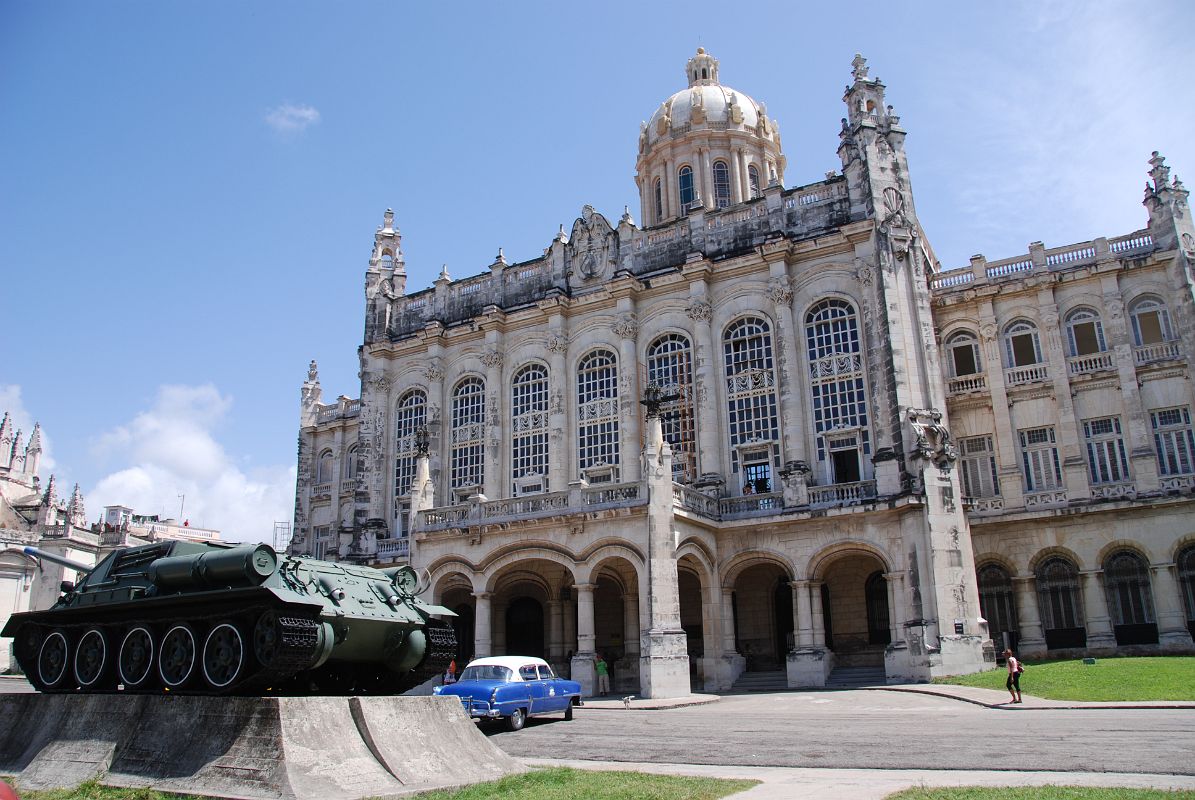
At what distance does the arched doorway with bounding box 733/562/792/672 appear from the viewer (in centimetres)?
3156

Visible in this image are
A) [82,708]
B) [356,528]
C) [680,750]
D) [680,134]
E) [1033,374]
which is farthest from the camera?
[680,134]

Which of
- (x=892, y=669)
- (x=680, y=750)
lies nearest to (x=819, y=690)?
(x=892, y=669)

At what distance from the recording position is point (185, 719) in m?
11.8

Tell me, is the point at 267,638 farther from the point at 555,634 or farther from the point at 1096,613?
the point at 1096,613

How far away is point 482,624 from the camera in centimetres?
3030

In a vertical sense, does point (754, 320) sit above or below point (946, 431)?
above

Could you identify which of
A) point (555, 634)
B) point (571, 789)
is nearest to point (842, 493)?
point (555, 634)

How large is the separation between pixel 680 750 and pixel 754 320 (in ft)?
70.4

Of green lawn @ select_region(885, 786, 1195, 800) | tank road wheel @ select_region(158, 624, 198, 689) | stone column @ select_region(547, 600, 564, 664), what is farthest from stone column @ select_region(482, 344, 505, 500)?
green lawn @ select_region(885, 786, 1195, 800)

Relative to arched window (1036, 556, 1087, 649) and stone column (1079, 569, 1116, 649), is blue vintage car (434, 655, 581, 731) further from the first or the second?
stone column (1079, 569, 1116, 649)

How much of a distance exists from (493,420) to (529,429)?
160 centimetres

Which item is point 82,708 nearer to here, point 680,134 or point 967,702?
point 967,702

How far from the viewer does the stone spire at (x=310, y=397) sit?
1907 inches

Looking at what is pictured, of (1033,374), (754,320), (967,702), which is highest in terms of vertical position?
(754,320)
